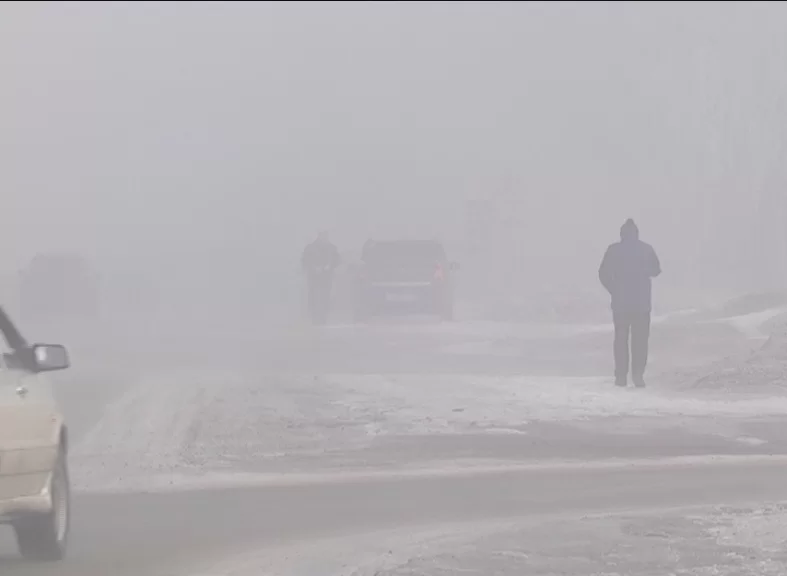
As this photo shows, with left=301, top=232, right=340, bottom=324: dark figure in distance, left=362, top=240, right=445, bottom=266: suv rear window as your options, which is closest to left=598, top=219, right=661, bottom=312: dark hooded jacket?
left=362, top=240, right=445, bottom=266: suv rear window

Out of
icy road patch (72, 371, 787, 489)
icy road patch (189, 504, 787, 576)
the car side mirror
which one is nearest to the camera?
icy road patch (189, 504, 787, 576)

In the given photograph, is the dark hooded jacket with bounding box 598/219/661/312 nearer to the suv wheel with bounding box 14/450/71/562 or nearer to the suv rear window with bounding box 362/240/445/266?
the suv wheel with bounding box 14/450/71/562

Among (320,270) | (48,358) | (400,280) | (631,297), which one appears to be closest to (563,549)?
(48,358)

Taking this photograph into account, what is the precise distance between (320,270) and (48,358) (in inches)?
971

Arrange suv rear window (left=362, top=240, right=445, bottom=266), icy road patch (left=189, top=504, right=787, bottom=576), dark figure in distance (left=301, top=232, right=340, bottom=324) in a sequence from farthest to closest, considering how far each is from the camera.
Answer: dark figure in distance (left=301, top=232, right=340, bottom=324)
suv rear window (left=362, top=240, right=445, bottom=266)
icy road patch (left=189, top=504, right=787, bottom=576)

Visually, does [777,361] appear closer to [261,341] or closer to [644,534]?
[644,534]

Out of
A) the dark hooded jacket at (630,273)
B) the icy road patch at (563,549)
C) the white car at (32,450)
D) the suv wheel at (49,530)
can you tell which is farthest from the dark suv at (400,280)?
the suv wheel at (49,530)

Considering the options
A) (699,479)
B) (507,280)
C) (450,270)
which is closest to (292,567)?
(699,479)

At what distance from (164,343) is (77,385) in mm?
9806

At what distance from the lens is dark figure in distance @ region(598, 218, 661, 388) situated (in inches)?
659

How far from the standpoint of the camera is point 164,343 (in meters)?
28.4

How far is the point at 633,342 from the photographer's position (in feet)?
55.2

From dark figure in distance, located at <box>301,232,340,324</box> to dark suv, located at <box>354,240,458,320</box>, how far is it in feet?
3.64

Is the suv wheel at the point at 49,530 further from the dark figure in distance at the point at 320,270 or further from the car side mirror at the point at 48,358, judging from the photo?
the dark figure in distance at the point at 320,270
